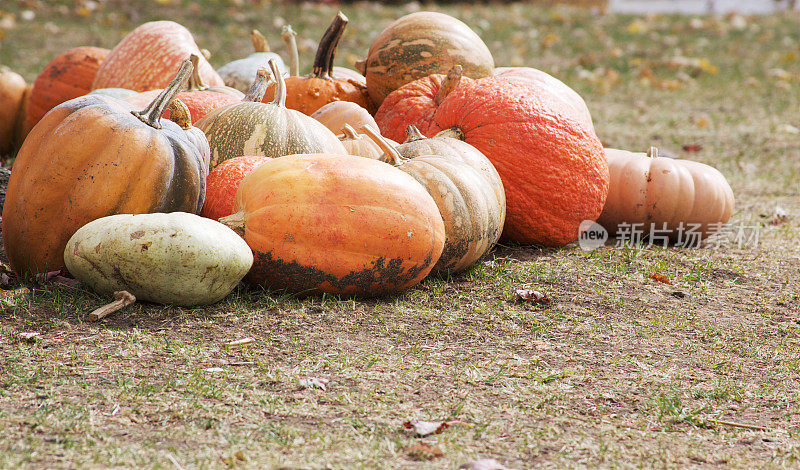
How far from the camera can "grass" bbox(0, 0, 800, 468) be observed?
7.16ft

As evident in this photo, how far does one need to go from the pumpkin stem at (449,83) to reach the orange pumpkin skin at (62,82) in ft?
9.70

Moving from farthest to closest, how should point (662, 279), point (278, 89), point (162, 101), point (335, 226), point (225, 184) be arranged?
1. point (278, 89)
2. point (662, 279)
3. point (225, 184)
4. point (162, 101)
5. point (335, 226)

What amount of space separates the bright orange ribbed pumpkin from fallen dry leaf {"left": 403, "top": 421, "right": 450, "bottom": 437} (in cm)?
237

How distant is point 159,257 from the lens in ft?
9.51

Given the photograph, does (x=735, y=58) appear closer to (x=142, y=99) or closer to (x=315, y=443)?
(x=142, y=99)

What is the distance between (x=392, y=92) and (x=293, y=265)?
85.1 inches

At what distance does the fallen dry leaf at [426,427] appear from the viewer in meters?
2.27

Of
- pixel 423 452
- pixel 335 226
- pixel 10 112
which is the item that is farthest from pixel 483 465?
pixel 10 112

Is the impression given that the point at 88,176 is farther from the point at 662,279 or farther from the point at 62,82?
the point at 62,82

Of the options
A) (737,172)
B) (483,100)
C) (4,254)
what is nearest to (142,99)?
(4,254)

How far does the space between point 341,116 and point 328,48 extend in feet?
2.62

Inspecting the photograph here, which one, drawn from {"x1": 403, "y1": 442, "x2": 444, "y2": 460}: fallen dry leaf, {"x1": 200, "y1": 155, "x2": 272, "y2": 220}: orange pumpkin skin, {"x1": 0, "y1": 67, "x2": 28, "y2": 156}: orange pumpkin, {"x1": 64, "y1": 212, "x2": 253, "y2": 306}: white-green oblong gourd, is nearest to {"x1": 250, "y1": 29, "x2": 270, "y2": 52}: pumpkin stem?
{"x1": 0, "y1": 67, "x2": 28, "y2": 156}: orange pumpkin

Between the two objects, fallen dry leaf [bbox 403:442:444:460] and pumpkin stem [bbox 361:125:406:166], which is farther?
pumpkin stem [bbox 361:125:406:166]

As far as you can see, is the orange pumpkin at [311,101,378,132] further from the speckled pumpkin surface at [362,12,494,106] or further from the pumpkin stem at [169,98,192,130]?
the pumpkin stem at [169,98,192,130]
